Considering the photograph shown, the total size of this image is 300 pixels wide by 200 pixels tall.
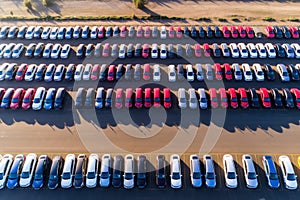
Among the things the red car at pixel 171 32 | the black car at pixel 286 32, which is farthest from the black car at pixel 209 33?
the black car at pixel 286 32

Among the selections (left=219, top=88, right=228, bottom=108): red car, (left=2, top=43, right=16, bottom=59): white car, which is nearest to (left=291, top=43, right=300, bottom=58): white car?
(left=219, top=88, right=228, bottom=108): red car

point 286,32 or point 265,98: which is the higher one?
point 286,32

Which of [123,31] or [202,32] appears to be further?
[123,31]

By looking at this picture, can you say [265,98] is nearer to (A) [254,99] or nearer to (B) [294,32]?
(A) [254,99]

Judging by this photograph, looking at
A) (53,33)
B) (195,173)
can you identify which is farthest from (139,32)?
(195,173)

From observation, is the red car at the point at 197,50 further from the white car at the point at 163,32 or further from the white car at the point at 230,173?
the white car at the point at 230,173

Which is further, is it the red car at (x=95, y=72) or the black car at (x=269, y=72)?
the black car at (x=269, y=72)
